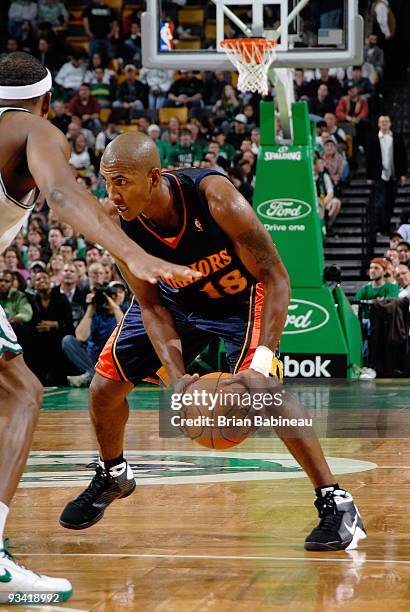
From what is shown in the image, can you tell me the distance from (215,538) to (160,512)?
0.67 metres

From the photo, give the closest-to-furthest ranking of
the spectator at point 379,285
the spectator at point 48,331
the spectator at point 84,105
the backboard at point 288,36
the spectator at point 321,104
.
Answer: the backboard at point 288,36
the spectator at point 48,331
the spectator at point 379,285
the spectator at point 321,104
the spectator at point 84,105

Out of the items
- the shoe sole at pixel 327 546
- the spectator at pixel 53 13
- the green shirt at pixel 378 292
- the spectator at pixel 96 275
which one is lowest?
the green shirt at pixel 378 292

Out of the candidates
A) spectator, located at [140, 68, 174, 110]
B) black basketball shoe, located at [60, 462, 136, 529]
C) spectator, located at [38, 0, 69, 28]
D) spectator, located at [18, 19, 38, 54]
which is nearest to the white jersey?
black basketball shoe, located at [60, 462, 136, 529]

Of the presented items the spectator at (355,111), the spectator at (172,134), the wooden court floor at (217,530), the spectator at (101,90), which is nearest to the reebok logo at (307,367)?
the wooden court floor at (217,530)

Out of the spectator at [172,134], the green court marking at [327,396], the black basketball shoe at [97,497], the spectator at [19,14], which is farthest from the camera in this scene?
the spectator at [19,14]

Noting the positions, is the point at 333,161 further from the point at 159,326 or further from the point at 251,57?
the point at 159,326

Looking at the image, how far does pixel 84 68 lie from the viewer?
66.0 feet

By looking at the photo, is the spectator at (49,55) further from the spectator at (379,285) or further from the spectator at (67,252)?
the spectator at (379,285)

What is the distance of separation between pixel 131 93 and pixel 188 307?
14.5 meters

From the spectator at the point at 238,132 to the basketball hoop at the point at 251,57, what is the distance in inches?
212

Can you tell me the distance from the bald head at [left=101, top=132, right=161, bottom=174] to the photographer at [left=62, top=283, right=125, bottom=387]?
7.80m

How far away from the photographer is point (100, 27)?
21031mm

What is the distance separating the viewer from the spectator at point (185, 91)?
18.9 m

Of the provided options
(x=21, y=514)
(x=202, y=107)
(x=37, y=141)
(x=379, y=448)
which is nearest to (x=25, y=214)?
(x=37, y=141)
